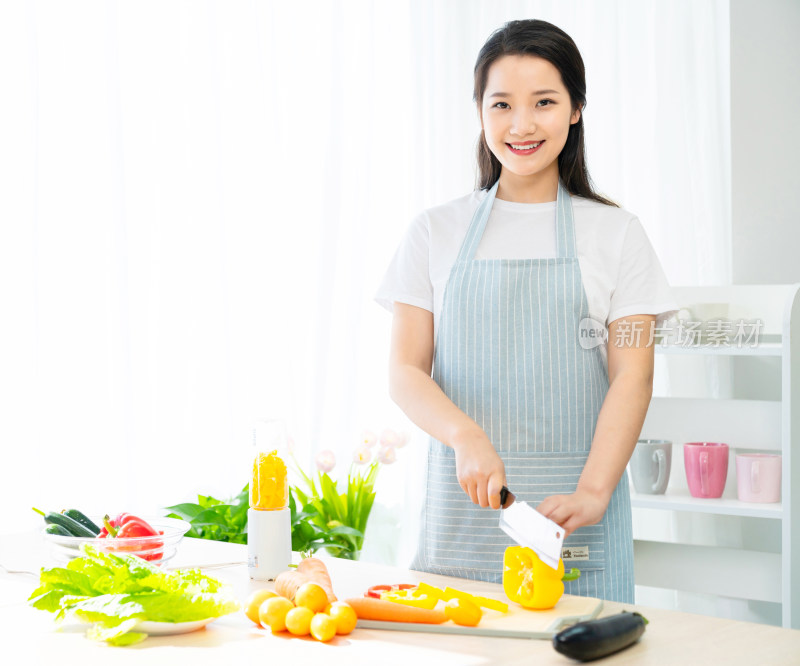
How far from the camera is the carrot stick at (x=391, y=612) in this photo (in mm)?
1146

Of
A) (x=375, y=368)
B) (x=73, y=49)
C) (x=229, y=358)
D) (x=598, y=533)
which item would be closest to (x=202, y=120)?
(x=73, y=49)

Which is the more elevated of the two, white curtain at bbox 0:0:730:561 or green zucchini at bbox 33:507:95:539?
white curtain at bbox 0:0:730:561

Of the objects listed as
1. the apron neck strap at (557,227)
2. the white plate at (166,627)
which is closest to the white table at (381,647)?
the white plate at (166,627)

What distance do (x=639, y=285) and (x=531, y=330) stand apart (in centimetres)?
20

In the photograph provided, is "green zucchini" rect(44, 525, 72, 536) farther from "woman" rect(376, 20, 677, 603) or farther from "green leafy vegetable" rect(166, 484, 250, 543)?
"green leafy vegetable" rect(166, 484, 250, 543)

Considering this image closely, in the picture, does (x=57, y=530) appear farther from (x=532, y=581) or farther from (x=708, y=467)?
(x=708, y=467)

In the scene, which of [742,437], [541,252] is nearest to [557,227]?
[541,252]

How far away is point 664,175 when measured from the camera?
3.18 metres

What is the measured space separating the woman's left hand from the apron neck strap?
44cm

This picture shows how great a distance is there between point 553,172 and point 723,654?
0.97m

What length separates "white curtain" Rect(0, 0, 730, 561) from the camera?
237 centimetres

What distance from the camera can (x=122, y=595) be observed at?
112 cm

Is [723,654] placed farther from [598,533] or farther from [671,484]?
[671,484]

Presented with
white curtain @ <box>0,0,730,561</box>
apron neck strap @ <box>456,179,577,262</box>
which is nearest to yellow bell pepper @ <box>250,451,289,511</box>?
apron neck strap @ <box>456,179,577,262</box>
